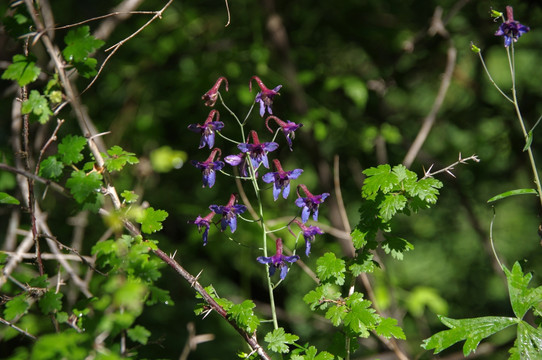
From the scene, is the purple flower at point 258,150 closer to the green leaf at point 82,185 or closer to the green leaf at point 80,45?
the green leaf at point 82,185

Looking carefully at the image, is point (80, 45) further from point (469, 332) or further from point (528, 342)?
point (528, 342)

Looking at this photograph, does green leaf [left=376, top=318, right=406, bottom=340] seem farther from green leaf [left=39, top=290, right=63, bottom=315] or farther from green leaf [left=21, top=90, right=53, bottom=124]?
green leaf [left=21, top=90, right=53, bottom=124]

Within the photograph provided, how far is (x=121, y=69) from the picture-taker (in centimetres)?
381

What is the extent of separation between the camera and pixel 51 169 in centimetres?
150

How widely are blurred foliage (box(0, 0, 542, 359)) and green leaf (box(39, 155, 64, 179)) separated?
1.73 metres

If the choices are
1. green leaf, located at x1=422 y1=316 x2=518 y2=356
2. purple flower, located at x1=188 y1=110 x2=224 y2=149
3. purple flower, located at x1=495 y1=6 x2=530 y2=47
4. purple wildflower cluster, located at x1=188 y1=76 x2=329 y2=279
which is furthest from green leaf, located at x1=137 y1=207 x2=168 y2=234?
purple flower, located at x1=495 y1=6 x2=530 y2=47

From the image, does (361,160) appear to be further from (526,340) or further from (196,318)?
(526,340)

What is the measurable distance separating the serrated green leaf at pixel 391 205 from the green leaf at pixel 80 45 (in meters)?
0.95

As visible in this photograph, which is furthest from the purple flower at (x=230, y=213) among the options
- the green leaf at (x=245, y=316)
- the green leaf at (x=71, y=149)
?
the green leaf at (x=71, y=149)

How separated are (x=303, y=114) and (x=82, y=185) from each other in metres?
2.09

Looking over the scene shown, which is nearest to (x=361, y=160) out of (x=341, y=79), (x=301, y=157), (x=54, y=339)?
(x=301, y=157)

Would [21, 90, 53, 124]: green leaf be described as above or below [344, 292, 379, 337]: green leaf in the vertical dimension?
above

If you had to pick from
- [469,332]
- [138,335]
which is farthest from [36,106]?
[469,332]

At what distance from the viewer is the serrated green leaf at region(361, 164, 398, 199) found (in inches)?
60.6
